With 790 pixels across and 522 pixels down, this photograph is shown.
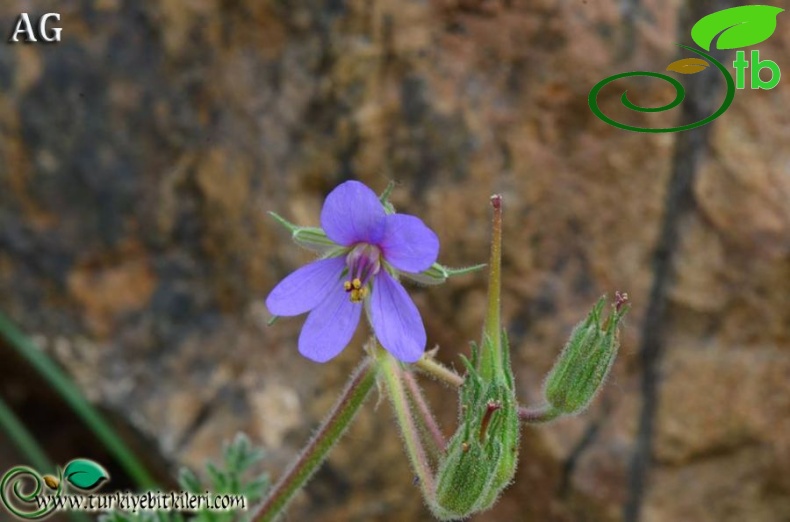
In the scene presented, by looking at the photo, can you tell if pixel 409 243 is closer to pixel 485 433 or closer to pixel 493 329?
pixel 493 329

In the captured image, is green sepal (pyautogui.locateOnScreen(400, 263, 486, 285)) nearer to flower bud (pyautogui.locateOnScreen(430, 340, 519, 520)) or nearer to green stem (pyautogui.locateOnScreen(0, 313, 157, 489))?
flower bud (pyautogui.locateOnScreen(430, 340, 519, 520))

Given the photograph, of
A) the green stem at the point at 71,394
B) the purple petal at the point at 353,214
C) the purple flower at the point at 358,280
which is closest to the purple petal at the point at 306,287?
the purple flower at the point at 358,280

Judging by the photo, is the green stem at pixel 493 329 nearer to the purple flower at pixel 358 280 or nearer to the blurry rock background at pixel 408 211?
the purple flower at pixel 358 280

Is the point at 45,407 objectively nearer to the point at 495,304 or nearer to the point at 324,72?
the point at 324,72

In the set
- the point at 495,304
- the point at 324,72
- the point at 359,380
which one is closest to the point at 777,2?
the point at 324,72

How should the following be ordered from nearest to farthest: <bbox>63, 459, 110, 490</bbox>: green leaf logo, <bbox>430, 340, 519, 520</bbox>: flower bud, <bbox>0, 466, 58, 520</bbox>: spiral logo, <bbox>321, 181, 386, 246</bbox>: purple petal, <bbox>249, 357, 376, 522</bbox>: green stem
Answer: <bbox>430, 340, 519, 520</bbox>: flower bud → <bbox>321, 181, 386, 246</bbox>: purple petal → <bbox>249, 357, 376, 522</bbox>: green stem → <bbox>0, 466, 58, 520</bbox>: spiral logo → <bbox>63, 459, 110, 490</bbox>: green leaf logo

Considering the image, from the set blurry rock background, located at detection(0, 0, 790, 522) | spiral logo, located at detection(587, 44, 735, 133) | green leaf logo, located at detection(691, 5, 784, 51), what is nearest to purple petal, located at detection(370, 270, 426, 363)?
blurry rock background, located at detection(0, 0, 790, 522)
